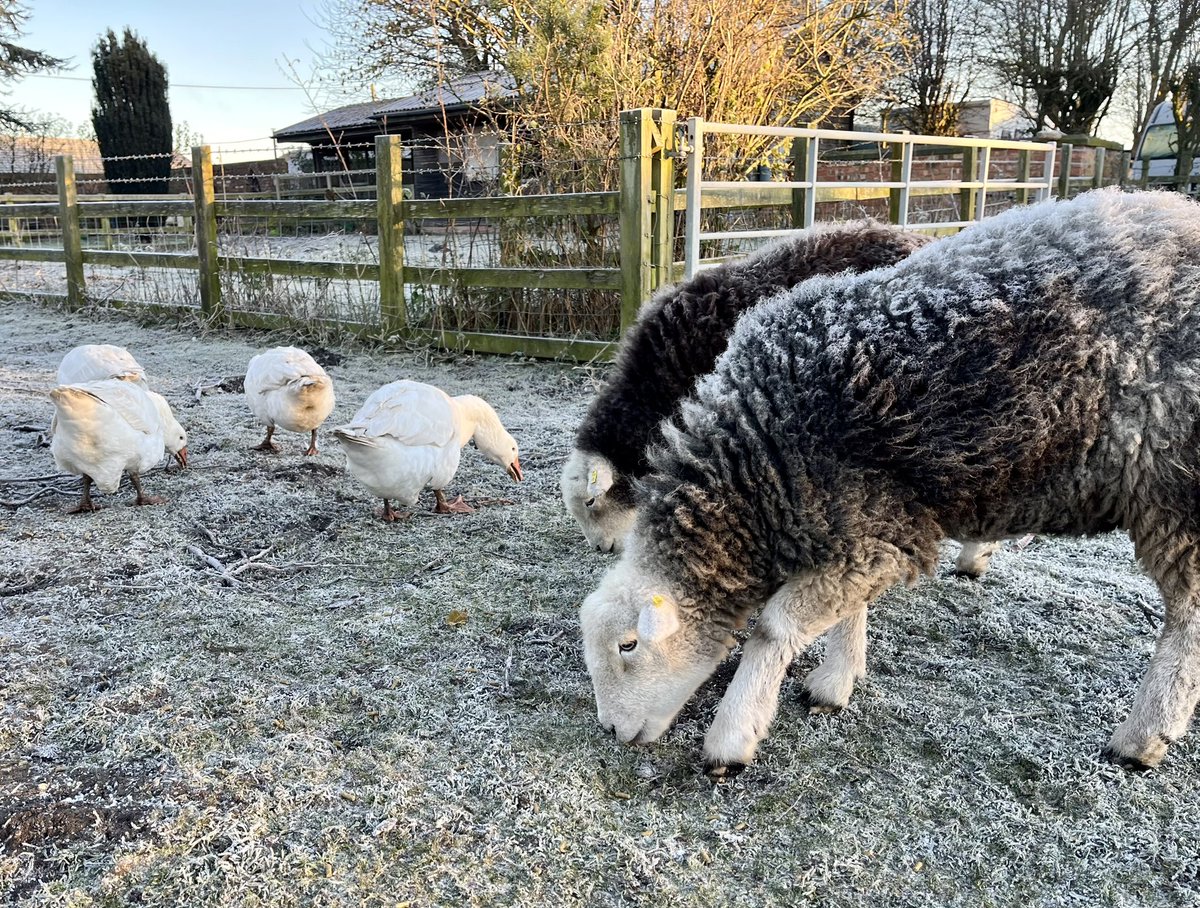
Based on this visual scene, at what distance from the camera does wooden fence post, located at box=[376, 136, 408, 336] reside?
26.9ft

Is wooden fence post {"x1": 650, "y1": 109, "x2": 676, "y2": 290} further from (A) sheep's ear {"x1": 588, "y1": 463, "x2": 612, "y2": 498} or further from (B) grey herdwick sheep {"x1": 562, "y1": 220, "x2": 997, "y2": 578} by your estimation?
(A) sheep's ear {"x1": 588, "y1": 463, "x2": 612, "y2": 498}

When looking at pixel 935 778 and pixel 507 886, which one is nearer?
pixel 507 886

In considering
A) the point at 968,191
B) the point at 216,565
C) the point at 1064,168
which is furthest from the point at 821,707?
the point at 1064,168

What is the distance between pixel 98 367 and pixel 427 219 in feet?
12.2

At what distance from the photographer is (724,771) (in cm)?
252

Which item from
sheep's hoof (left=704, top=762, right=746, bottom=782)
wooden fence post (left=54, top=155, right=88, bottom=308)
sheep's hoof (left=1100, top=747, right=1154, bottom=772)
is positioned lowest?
sheep's hoof (left=704, top=762, right=746, bottom=782)

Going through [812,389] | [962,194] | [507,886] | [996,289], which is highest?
[962,194]

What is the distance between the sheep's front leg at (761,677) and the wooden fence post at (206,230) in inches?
358

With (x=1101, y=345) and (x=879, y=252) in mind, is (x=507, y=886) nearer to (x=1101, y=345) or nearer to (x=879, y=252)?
(x=1101, y=345)

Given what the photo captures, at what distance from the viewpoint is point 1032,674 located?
9.98 ft

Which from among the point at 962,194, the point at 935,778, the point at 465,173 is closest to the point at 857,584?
the point at 935,778

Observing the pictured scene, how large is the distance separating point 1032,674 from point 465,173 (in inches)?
270

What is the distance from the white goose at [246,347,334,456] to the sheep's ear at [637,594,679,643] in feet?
10.3

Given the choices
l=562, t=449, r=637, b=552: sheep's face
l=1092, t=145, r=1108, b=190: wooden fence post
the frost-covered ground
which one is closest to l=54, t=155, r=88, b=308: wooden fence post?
the frost-covered ground
